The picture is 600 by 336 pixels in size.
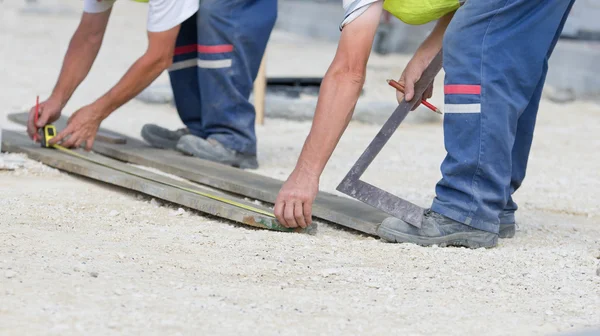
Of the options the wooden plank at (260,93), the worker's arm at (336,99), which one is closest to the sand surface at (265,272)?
the worker's arm at (336,99)

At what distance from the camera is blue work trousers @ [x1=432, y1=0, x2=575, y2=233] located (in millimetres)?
2766

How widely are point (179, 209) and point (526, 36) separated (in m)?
1.32

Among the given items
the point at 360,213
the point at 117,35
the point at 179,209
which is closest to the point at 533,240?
the point at 360,213

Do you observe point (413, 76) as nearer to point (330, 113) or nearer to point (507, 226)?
point (330, 113)

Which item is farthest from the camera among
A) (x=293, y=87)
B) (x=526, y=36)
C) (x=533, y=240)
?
(x=293, y=87)

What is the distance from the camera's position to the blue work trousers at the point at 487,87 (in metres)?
2.77

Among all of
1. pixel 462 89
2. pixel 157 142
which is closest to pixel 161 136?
pixel 157 142

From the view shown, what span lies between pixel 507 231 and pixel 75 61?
2088 millimetres

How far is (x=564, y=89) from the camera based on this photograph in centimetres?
735

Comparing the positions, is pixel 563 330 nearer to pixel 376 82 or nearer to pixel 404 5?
pixel 404 5

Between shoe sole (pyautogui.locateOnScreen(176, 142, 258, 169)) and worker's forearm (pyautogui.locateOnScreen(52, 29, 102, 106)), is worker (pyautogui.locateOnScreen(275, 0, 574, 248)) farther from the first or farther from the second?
worker's forearm (pyautogui.locateOnScreen(52, 29, 102, 106))

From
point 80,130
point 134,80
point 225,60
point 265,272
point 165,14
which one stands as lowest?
point 265,272

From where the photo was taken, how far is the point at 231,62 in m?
4.19

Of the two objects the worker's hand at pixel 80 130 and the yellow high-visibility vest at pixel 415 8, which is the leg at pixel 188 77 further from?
the yellow high-visibility vest at pixel 415 8
